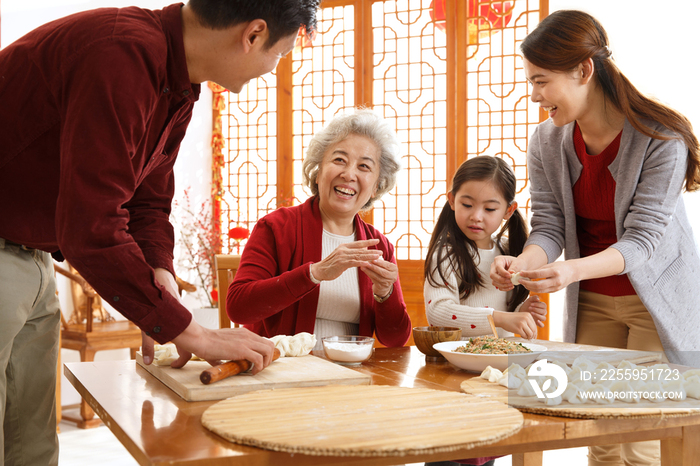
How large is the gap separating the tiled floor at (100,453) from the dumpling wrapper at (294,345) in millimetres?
2326

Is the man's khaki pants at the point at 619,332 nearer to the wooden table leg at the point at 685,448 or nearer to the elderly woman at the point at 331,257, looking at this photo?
the elderly woman at the point at 331,257

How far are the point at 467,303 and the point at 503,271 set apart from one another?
303 millimetres

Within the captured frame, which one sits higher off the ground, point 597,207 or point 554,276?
point 597,207

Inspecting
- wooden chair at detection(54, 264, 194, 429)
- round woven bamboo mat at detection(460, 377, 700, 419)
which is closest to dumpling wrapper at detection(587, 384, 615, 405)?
round woven bamboo mat at detection(460, 377, 700, 419)

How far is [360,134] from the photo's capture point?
6.94ft

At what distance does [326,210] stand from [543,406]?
4.13 feet

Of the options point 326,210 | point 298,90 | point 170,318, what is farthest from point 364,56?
point 170,318

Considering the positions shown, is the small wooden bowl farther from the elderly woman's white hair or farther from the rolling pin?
the elderly woman's white hair

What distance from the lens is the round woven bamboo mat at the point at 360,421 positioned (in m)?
0.78

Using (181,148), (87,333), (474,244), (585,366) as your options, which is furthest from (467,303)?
(181,148)

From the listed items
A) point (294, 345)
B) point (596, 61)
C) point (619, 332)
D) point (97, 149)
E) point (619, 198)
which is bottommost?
point (619, 332)

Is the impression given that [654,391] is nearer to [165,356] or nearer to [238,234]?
[165,356]

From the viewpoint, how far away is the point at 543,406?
0.98 meters

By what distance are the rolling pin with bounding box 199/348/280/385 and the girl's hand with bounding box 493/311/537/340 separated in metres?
0.85
